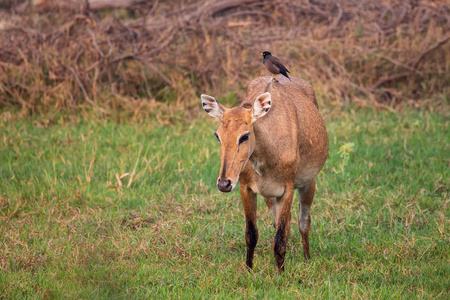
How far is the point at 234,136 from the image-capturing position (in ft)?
14.4

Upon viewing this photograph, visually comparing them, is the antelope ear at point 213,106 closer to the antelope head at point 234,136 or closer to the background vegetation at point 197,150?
the antelope head at point 234,136

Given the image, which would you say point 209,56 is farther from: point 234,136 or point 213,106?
point 234,136

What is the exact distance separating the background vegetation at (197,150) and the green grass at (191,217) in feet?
0.08

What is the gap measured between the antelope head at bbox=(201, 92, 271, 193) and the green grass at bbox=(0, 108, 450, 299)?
0.96 meters

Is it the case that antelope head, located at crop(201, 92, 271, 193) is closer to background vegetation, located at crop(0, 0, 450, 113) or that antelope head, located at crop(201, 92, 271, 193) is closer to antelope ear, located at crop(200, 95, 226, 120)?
antelope ear, located at crop(200, 95, 226, 120)

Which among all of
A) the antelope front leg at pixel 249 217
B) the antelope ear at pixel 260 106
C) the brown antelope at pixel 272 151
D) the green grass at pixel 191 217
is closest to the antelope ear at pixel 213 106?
the brown antelope at pixel 272 151

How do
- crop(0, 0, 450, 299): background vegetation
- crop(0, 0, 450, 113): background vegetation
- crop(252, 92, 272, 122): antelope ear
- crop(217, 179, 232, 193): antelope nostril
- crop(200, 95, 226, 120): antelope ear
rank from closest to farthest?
crop(217, 179, 232, 193): antelope nostril → crop(252, 92, 272, 122): antelope ear → crop(200, 95, 226, 120): antelope ear → crop(0, 0, 450, 299): background vegetation → crop(0, 0, 450, 113): background vegetation

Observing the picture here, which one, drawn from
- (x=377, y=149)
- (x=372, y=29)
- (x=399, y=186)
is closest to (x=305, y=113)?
(x=399, y=186)

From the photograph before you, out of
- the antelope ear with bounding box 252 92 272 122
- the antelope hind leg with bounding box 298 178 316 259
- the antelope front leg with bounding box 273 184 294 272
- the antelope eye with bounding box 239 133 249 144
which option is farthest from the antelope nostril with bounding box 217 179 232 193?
the antelope hind leg with bounding box 298 178 316 259

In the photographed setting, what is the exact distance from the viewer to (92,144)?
8445 millimetres

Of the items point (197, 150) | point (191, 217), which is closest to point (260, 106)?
point (191, 217)

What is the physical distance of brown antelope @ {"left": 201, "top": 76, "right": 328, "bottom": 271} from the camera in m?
4.42

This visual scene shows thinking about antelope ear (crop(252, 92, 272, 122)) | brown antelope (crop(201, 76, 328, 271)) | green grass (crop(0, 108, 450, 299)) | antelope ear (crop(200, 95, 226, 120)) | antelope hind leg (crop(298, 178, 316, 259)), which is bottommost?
green grass (crop(0, 108, 450, 299))

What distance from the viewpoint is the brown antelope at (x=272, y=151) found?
4.42 m
